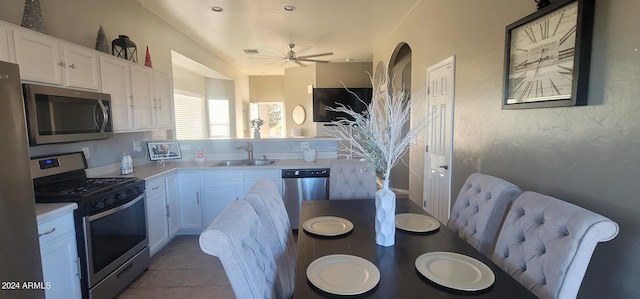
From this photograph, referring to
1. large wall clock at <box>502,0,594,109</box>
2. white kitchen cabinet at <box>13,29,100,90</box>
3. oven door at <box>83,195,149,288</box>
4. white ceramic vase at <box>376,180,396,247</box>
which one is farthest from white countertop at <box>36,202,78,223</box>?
large wall clock at <box>502,0,594,109</box>

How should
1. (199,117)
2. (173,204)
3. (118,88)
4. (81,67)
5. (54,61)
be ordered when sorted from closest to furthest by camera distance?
1. (54,61)
2. (81,67)
3. (118,88)
4. (173,204)
5. (199,117)

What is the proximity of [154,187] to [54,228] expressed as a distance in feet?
3.92

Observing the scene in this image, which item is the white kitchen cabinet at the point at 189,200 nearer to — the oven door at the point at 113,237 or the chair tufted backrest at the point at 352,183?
the oven door at the point at 113,237

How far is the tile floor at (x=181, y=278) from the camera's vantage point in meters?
2.41

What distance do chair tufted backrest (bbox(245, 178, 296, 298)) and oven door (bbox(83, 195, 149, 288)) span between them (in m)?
1.29

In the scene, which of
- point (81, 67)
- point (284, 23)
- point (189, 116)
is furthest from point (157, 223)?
point (189, 116)

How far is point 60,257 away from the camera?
1.84 meters

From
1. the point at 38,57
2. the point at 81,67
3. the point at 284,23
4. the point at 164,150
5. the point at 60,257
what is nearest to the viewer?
the point at 60,257

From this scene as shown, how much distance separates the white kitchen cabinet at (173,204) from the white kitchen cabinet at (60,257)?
4.44 ft

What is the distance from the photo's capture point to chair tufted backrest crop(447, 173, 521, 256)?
1.64 metres

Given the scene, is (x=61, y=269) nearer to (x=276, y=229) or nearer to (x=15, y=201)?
(x=15, y=201)

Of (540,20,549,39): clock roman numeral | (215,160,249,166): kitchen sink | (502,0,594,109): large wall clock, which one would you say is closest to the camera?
(502,0,594,109): large wall clock

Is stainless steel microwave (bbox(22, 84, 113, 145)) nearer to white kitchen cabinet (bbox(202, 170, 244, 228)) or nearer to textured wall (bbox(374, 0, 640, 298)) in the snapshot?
white kitchen cabinet (bbox(202, 170, 244, 228))

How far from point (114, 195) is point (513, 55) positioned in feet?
9.95
